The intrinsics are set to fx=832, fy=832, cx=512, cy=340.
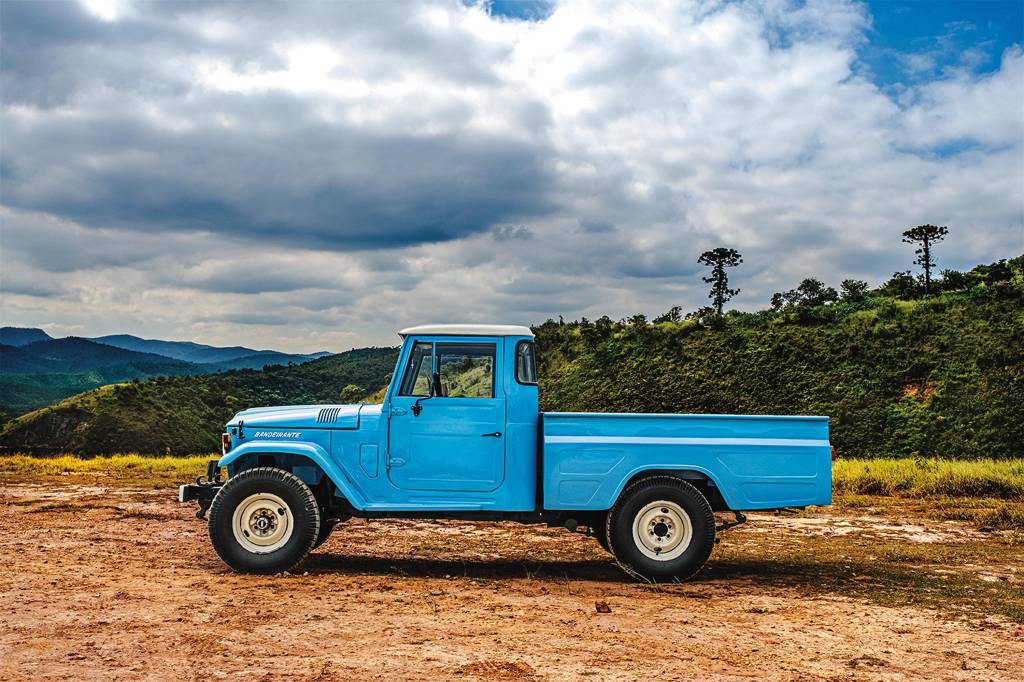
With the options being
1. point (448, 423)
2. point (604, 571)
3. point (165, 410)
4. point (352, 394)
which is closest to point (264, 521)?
point (448, 423)

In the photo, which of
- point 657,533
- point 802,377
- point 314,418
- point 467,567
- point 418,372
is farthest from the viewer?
point 802,377

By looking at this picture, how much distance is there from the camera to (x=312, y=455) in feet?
27.9

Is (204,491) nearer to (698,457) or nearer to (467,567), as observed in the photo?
(467,567)

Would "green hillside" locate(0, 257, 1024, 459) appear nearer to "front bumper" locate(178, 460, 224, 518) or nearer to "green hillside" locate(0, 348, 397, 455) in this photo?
"green hillside" locate(0, 348, 397, 455)

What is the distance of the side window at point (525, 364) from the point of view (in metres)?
8.66

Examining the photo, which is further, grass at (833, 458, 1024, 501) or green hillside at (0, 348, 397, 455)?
green hillside at (0, 348, 397, 455)

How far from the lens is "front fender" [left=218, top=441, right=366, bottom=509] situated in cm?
849

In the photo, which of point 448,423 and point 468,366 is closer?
point 448,423

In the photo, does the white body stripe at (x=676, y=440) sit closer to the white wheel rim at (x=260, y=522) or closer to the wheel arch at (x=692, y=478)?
the wheel arch at (x=692, y=478)

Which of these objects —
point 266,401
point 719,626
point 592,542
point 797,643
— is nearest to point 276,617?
point 719,626

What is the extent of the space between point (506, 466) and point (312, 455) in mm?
1988

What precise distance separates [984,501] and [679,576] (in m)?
9.96

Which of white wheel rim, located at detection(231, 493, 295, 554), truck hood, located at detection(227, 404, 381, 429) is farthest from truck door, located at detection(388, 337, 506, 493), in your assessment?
white wheel rim, located at detection(231, 493, 295, 554)

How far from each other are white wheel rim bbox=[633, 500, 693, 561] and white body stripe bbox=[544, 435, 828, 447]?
2.03 feet
